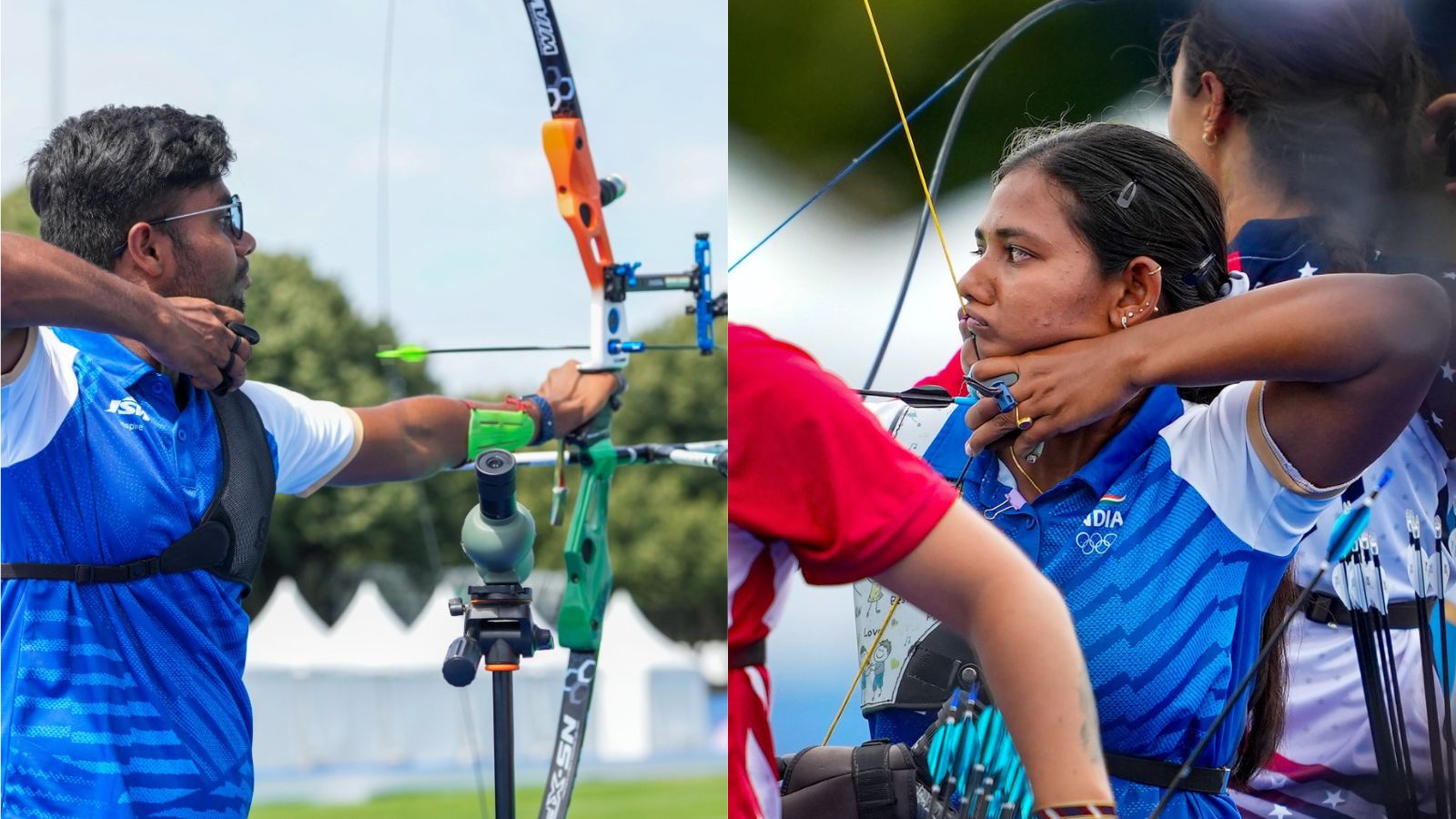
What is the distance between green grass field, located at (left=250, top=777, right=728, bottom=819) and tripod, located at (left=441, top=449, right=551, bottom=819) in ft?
26.2

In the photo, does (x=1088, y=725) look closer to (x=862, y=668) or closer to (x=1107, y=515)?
(x=1107, y=515)

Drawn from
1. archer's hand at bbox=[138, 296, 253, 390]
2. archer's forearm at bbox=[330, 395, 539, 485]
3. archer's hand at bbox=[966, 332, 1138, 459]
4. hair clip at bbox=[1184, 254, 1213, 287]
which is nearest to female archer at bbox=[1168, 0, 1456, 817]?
hair clip at bbox=[1184, 254, 1213, 287]

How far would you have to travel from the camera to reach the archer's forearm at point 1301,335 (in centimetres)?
133

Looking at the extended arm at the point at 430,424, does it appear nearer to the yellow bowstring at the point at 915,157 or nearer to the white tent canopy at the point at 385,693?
the yellow bowstring at the point at 915,157

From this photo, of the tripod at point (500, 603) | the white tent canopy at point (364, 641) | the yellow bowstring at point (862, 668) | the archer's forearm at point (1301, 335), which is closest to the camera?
the archer's forearm at point (1301, 335)

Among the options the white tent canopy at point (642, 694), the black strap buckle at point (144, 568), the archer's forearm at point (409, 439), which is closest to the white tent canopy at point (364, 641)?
the white tent canopy at point (642, 694)

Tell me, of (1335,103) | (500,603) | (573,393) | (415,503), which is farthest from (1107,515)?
(415,503)

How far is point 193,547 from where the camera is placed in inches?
65.1

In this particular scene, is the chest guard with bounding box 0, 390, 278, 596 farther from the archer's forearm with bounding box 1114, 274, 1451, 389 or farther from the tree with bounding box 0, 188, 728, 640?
the tree with bounding box 0, 188, 728, 640

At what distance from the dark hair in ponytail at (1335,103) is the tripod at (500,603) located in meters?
0.94

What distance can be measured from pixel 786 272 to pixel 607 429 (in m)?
0.55

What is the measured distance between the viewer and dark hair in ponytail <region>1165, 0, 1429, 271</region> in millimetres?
1505

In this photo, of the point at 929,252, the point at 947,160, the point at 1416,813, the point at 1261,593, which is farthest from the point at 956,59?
the point at 1416,813

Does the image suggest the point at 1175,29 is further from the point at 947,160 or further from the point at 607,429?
the point at 607,429
